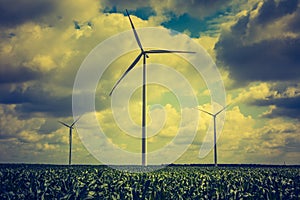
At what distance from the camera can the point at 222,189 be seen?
40188mm

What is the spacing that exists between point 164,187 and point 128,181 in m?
3.36

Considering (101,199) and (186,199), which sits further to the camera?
(186,199)

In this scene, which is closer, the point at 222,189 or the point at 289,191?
the point at 289,191

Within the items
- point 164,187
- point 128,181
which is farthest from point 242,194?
point 128,181

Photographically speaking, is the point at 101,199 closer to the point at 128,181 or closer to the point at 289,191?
the point at 128,181

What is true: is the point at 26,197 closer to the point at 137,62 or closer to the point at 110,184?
the point at 110,184

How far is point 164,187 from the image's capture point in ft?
123

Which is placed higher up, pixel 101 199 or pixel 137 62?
pixel 137 62

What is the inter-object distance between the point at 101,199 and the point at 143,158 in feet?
118

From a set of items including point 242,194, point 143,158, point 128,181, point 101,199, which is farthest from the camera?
point 143,158

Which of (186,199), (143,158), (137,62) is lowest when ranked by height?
(186,199)

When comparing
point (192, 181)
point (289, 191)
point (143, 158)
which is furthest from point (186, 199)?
point (143, 158)

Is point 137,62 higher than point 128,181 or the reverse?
higher

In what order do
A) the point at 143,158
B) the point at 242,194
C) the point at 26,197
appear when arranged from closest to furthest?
the point at 26,197 → the point at 242,194 → the point at 143,158
